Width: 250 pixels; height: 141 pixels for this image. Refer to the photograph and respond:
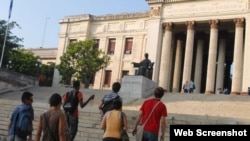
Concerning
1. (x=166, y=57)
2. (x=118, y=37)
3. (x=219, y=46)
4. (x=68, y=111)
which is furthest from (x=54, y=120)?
(x=118, y=37)

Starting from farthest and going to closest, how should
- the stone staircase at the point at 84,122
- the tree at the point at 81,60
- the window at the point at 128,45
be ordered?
the window at the point at 128,45 → the tree at the point at 81,60 → the stone staircase at the point at 84,122

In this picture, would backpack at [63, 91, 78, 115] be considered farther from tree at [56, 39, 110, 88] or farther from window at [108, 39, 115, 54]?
window at [108, 39, 115, 54]

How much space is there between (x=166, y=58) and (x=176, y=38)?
4556 mm

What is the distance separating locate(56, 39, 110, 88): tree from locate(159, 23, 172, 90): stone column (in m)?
5.97

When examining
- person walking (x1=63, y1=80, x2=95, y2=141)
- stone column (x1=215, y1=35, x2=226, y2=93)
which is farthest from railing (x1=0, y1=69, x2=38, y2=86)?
person walking (x1=63, y1=80, x2=95, y2=141)

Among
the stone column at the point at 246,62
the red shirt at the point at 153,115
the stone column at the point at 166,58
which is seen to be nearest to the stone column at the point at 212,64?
the stone column at the point at 246,62

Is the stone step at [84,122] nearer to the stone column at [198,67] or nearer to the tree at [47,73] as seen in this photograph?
the stone column at [198,67]

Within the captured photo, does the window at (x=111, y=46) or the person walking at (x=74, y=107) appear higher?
the window at (x=111, y=46)

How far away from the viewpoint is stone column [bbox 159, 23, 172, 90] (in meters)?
33.2

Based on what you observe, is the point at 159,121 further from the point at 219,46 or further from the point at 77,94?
the point at 219,46

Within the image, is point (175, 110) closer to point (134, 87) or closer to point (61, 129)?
point (134, 87)

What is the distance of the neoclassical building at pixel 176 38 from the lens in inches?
1215

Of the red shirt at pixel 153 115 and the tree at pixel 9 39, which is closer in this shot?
the red shirt at pixel 153 115

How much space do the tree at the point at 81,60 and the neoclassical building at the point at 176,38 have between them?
461cm
